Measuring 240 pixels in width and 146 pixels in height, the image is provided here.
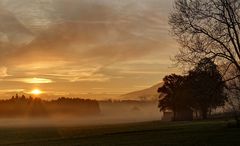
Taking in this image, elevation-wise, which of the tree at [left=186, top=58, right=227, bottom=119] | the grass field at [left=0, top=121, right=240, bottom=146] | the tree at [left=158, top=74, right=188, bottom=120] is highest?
the tree at [left=158, top=74, right=188, bottom=120]

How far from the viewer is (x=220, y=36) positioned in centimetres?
4684

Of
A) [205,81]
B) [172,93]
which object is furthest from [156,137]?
[172,93]

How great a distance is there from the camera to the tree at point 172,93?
413ft

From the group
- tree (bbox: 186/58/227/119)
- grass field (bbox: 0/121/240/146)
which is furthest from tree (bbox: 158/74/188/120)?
tree (bbox: 186/58/227/119)

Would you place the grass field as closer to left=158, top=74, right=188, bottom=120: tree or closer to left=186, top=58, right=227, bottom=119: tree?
left=186, top=58, right=227, bottom=119: tree

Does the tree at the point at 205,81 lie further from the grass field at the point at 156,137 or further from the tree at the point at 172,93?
the tree at the point at 172,93

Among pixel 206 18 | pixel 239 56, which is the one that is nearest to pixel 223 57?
pixel 239 56

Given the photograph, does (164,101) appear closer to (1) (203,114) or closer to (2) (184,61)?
(1) (203,114)

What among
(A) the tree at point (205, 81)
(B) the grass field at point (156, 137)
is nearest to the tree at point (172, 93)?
(B) the grass field at point (156, 137)

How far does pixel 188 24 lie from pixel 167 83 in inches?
3377

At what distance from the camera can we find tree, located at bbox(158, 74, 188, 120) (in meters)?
126

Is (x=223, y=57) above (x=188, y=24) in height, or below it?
below

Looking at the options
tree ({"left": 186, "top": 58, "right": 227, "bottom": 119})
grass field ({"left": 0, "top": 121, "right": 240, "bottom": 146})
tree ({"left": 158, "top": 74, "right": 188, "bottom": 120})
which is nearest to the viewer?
grass field ({"left": 0, "top": 121, "right": 240, "bottom": 146})

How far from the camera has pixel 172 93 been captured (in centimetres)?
12950
